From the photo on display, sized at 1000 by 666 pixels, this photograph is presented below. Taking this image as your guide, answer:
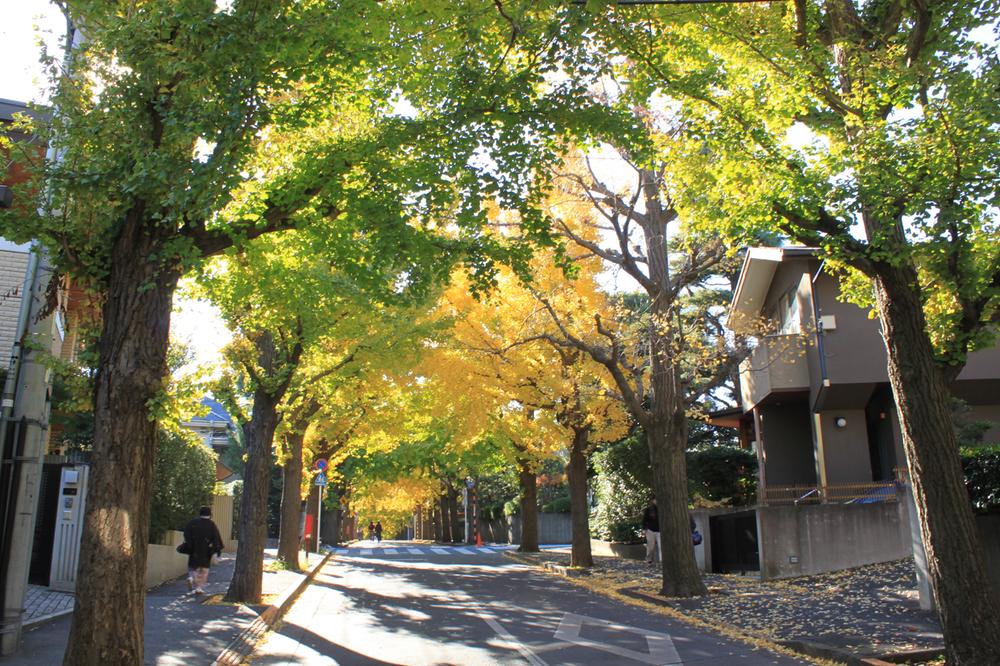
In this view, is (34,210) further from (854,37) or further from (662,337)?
(662,337)

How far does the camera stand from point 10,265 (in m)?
15.2

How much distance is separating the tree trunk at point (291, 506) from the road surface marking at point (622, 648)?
35.4 ft

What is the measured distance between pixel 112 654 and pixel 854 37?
9.39m

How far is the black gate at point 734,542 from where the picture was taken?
56.1 ft

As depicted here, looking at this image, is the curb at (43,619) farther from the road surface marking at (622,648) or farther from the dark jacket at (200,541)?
the road surface marking at (622,648)

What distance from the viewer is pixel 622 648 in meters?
9.07

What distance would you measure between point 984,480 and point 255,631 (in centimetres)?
981

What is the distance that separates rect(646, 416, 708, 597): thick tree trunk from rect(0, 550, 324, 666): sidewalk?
6.91m

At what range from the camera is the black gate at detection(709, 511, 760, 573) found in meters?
17.1

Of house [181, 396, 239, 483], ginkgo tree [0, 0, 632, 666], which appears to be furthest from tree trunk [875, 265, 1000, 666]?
house [181, 396, 239, 483]

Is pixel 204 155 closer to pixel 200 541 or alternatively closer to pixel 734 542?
pixel 200 541

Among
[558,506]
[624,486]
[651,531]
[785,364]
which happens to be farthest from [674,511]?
[558,506]

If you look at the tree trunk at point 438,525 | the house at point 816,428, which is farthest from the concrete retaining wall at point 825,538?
the tree trunk at point 438,525

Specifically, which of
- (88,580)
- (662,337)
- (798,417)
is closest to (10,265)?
(88,580)
